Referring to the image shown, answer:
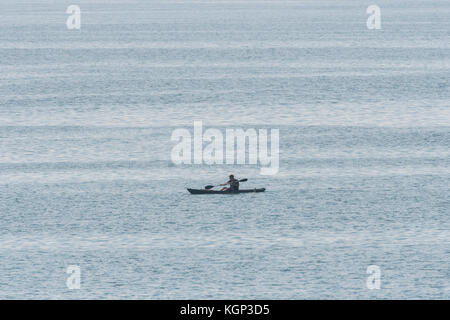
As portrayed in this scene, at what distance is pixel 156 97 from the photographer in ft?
380

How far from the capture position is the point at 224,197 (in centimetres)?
6675

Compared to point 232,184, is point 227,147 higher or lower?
higher

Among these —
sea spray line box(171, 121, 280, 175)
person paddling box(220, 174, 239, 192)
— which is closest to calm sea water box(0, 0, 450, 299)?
person paddling box(220, 174, 239, 192)

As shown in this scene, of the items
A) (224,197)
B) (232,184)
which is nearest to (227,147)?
(224,197)

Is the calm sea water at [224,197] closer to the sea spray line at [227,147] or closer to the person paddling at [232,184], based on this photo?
the person paddling at [232,184]

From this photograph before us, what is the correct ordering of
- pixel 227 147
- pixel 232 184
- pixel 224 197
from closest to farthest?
pixel 232 184
pixel 224 197
pixel 227 147

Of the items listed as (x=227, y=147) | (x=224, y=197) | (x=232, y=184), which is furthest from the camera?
(x=227, y=147)

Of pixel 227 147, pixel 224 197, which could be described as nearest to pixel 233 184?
pixel 224 197

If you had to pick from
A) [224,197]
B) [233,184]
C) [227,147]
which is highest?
[227,147]

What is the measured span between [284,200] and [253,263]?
1379 centimetres

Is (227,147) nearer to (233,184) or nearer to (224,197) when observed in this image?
(224,197)

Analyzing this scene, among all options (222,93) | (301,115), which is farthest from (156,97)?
(301,115)

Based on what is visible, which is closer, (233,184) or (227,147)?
(233,184)
